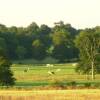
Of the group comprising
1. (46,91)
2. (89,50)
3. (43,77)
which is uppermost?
(89,50)

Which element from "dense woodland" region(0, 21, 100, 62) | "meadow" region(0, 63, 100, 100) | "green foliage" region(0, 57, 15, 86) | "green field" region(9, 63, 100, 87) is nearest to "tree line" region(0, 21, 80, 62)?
"dense woodland" region(0, 21, 100, 62)

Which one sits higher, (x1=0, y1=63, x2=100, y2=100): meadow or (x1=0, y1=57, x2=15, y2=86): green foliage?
(x1=0, y1=57, x2=15, y2=86): green foliage

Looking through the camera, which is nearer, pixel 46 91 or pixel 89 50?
pixel 46 91

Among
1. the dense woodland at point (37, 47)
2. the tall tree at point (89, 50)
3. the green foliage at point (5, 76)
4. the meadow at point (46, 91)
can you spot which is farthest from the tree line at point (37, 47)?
the green foliage at point (5, 76)

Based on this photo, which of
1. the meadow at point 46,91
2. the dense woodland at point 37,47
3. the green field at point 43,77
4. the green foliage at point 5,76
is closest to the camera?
the meadow at point 46,91

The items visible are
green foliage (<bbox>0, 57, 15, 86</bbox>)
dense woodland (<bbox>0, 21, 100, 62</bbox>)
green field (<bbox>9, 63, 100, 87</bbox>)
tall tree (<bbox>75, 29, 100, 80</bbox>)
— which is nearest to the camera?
green foliage (<bbox>0, 57, 15, 86</bbox>)

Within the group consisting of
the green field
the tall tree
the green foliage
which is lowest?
the green field

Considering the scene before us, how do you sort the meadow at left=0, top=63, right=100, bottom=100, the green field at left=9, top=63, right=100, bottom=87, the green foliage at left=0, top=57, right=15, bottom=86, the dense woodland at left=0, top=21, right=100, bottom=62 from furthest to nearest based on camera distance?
the dense woodland at left=0, top=21, right=100, bottom=62 → the green field at left=9, top=63, right=100, bottom=87 → the green foliage at left=0, top=57, right=15, bottom=86 → the meadow at left=0, top=63, right=100, bottom=100

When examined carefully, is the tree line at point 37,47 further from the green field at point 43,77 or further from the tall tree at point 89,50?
the tall tree at point 89,50

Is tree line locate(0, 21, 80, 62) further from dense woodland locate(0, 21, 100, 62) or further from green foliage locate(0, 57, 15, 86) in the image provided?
green foliage locate(0, 57, 15, 86)

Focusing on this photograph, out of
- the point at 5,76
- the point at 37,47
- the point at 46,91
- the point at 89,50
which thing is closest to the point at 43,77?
the point at 89,50

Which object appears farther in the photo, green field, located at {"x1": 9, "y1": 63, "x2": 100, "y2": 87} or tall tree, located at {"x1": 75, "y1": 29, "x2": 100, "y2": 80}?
tall tree, located at {"x1": 75, "y1": 29, "x2": 100, "y2": 80}

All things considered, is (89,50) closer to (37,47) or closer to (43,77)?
(43,77)

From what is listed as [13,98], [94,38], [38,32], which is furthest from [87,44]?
[38,32]
